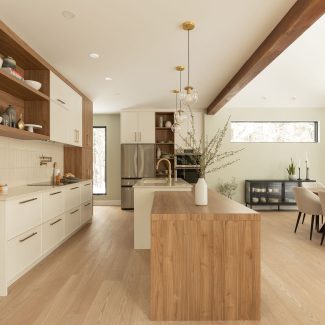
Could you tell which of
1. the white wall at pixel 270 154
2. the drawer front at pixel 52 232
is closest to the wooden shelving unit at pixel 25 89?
the drawer front at pixel 52 232

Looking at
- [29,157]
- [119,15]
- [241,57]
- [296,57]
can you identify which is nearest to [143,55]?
[119,15]

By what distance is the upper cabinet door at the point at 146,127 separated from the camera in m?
6.57

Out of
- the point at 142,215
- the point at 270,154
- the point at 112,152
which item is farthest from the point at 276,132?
the point at 142,215

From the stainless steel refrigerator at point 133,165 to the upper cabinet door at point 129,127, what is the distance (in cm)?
20

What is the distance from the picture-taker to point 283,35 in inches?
104

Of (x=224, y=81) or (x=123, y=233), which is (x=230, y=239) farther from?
(x=224, y=81)

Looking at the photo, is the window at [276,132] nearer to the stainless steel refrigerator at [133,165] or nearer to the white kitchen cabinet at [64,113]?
the stainless steel refrigerator at [133,165]

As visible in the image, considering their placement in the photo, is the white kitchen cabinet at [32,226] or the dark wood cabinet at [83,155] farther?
the dark wood cabinet at [83,155]

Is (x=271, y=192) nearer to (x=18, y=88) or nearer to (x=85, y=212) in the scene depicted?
(x=85, y=212)

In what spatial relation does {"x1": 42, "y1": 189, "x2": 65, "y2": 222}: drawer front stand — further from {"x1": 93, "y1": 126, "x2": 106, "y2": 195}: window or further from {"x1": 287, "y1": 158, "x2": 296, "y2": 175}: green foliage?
{"x1": 287, "y1": 158, "x2": 296, "y2": 175}: green foliage

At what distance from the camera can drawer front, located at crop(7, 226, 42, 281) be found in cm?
242

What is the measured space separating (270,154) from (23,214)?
5716mm

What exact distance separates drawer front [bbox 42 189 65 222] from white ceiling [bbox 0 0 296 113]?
1.79 metres

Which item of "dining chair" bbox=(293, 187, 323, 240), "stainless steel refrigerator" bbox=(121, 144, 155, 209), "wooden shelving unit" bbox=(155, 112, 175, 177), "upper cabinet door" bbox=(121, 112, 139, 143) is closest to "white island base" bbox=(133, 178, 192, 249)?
"dining chair" bbox=(293, 187, 323, 240)
